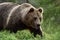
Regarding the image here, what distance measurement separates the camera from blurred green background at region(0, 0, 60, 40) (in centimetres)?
787

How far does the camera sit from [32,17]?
28.8 ft

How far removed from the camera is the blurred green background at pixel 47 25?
7.87 meters

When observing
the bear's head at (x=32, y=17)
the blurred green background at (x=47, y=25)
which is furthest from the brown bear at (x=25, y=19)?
the blurred green background at (x=47, y=25)

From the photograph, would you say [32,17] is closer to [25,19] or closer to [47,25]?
[25,19]

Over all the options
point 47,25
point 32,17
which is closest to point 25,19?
point 32,17

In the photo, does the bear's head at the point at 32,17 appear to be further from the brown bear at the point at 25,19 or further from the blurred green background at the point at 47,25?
the blurred green background at the point at 47,25

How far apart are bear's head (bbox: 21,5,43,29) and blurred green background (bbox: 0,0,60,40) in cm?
Result: 28

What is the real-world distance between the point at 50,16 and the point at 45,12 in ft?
1.68

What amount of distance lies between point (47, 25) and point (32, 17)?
1842 millimetres

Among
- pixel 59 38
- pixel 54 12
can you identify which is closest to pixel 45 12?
pixel 54 12

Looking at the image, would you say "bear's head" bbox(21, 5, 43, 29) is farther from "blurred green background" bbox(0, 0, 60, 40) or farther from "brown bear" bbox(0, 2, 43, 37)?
"blurred green background" bbox(0, 0, 60, 40)

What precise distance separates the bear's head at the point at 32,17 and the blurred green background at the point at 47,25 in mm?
282

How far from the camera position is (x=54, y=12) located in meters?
12.4

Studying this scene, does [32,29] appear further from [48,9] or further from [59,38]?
[48,9]
